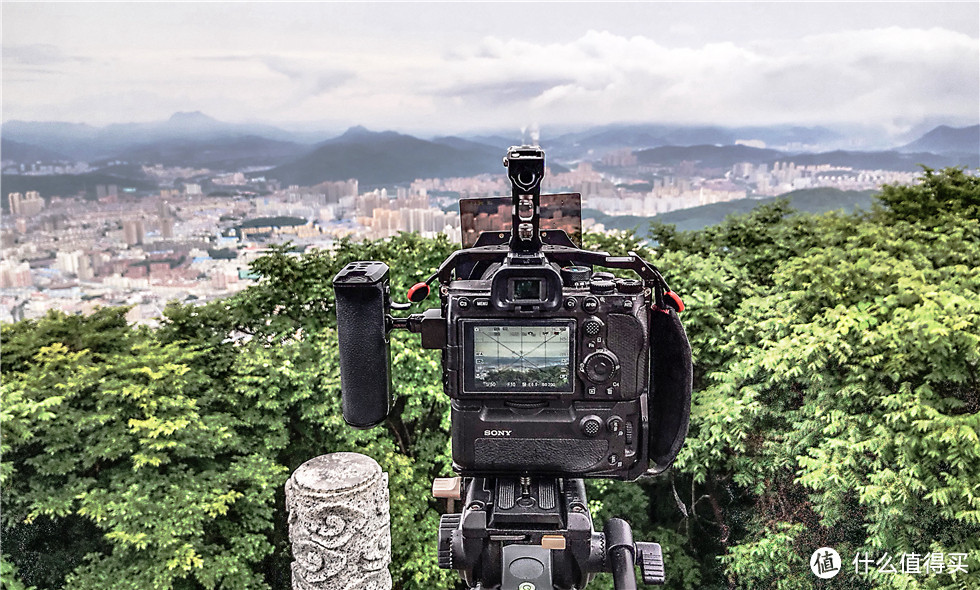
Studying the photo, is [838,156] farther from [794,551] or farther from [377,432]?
[377,432]

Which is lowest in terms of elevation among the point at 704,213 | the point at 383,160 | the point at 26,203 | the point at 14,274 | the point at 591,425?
the point at 14,274

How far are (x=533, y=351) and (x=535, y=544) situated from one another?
629 mm

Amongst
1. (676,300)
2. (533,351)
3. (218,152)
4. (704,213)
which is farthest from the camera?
(218,152)

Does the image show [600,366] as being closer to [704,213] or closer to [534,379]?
[534,379]

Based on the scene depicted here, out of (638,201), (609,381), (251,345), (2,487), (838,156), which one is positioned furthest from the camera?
(838,156)

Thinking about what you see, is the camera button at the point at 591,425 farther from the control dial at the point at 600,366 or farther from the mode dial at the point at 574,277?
the mode dial at the point at 574,277

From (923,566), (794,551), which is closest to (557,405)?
(923,566)

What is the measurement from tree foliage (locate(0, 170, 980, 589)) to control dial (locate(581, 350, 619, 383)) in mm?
3697

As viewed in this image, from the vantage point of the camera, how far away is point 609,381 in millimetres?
1953

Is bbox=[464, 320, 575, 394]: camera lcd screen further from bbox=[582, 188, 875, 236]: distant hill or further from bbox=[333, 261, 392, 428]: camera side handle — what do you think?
bbox=[582, 188, 875, 236]: distant hill

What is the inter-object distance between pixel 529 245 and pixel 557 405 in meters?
0.48

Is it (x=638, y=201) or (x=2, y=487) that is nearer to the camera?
(x=2, y=487)

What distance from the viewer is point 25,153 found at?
28.9ft

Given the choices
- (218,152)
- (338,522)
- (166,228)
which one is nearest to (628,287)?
(338,522)
